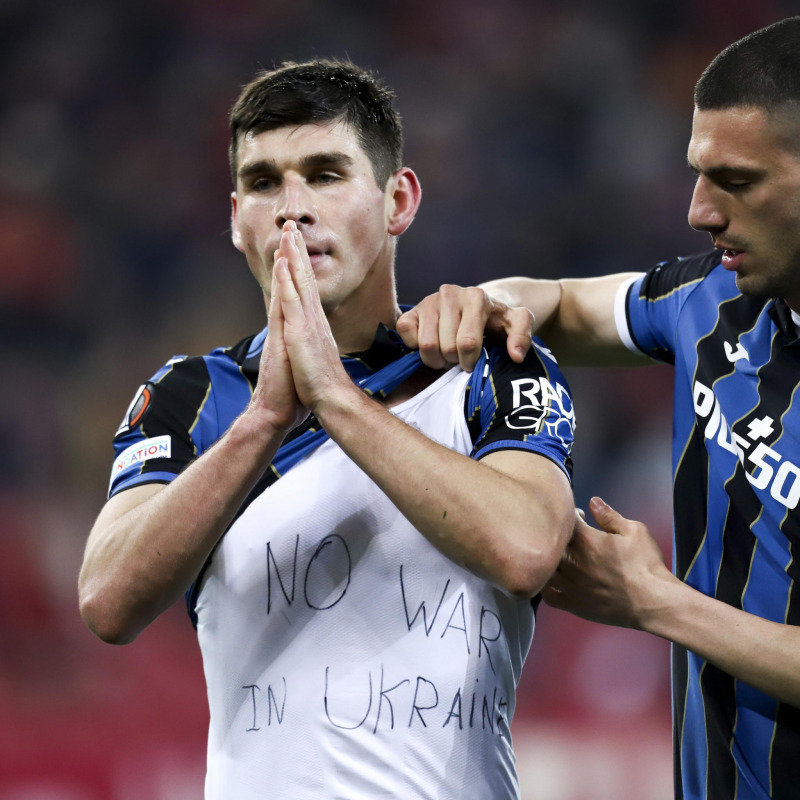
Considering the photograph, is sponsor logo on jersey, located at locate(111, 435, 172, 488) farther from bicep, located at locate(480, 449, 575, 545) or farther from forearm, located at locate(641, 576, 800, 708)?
forearm, located at locate(641, 576, 800, 708)

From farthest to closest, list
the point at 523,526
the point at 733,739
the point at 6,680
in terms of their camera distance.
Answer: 1. the point at 6,680
2. the point at 733,739
3. the point at 523,526

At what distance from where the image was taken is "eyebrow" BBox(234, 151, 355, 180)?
226cm

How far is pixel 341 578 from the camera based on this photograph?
2.08 metres

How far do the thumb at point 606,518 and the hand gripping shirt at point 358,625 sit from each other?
0.24m

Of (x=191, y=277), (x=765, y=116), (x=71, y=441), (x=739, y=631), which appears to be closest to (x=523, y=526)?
(x=739, y=631)

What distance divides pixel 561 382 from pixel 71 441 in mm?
4469

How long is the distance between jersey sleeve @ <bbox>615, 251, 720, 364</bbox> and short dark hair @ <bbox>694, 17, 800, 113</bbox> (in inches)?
17.0

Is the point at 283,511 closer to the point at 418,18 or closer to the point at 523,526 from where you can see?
the point at 523,526

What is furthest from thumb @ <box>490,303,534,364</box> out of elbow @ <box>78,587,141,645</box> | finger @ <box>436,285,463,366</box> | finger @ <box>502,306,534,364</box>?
elbow @ <box>78,587,141,645</box>

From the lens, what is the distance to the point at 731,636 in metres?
2.06

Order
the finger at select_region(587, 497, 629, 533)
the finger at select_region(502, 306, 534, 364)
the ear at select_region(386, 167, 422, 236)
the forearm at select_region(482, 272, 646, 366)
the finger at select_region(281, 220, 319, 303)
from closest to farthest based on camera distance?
the finger at select_region(281, 220, 319, 303) → the finger at select_region(502, 306, 534, 364) → the finger at select_region(587, 497, 629, 533) → the ear at select_region(386, 167, 422, 236) → the forearm at select_region(482, 272, 646, 366)

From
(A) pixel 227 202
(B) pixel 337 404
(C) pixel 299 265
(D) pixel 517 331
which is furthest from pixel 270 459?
(A) pixel 227 202

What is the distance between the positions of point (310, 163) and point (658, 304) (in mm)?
949

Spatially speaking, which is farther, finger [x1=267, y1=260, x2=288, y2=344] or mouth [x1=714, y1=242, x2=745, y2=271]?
mouth [x1=714, y1=242, x2=745, y2=271]
